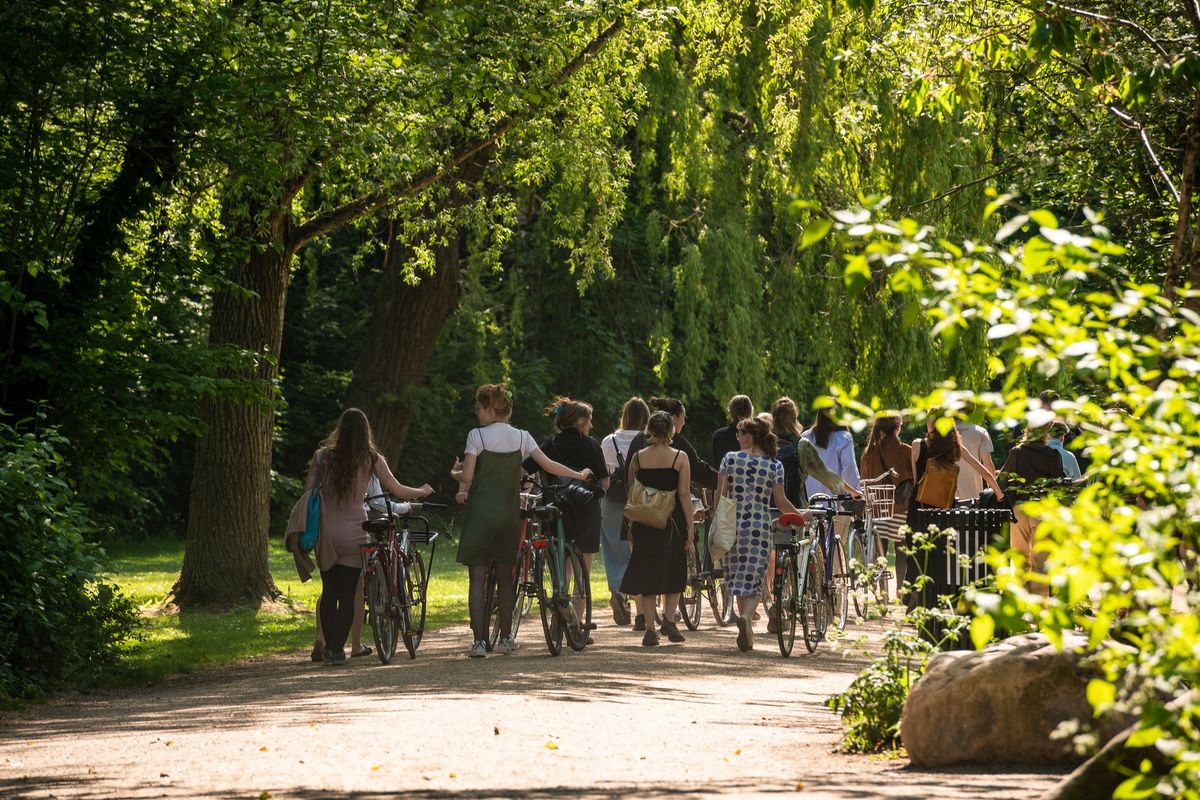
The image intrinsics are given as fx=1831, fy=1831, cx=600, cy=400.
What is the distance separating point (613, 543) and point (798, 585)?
2.37m

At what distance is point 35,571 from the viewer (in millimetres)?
11477

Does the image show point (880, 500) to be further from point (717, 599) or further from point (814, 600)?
point (814, 600)

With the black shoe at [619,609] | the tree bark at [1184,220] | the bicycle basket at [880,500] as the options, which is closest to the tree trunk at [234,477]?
the black shoe at [619,609]

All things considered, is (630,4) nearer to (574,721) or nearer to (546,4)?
(546,4)

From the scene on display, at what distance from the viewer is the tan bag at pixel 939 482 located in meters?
14.7

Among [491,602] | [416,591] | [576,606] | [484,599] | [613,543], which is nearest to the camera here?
[484,599]

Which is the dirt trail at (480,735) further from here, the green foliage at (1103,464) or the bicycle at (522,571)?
the green foliage at (1103,464)

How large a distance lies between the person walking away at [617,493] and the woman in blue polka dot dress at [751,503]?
1.57 metres

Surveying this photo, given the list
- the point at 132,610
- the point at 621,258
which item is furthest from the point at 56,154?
the point at 621,258

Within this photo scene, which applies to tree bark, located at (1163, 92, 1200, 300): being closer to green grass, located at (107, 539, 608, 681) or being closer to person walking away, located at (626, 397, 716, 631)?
person walking away, located at (626, 397, 716, 631)

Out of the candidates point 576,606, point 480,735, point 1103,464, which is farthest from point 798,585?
point 1103,464

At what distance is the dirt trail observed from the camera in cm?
699

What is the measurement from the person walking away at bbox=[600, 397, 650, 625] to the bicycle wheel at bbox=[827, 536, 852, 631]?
1810mm

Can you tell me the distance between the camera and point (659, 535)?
14.1 meters
